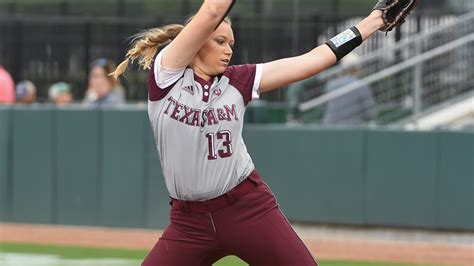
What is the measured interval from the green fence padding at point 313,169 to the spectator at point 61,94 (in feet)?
12.0

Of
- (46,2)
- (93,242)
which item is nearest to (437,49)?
(93,242)

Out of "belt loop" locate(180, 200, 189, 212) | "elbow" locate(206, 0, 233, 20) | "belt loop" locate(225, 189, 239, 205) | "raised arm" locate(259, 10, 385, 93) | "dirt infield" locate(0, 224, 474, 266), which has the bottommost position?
"dirt infield" locate(0, 224, 474, 266)

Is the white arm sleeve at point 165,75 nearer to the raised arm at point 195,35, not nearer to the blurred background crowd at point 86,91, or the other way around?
the raised arm at point 195,35

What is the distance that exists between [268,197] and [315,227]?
691cm

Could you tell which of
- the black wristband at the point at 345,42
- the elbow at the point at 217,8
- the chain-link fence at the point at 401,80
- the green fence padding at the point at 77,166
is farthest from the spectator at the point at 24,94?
the elbow at the point at 217,8

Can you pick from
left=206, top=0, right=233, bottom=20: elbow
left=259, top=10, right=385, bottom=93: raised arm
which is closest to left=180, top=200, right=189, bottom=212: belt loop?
left=259, top=10, right=385, bottom=93: raised arm

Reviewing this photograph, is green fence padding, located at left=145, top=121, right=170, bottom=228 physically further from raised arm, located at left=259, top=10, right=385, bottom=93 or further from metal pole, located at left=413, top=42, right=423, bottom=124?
raised arm, located at left=259, top=10, right=385, bottom=93

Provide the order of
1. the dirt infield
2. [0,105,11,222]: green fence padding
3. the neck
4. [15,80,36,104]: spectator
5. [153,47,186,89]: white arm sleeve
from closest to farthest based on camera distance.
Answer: [153,47,186,89]: white arm sleeve
the neck
the dirt infield
[0,105,11,222]: green fence padding
[15,80,36,104]: spectator

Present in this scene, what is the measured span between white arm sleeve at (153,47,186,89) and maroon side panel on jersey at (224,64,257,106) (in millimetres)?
267

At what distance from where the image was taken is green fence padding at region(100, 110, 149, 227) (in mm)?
13148

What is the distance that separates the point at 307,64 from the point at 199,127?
0.60 metres

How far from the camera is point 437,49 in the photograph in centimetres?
1345

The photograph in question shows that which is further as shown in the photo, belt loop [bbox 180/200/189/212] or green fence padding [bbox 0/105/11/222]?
green fence padding [bbox 0/105/11/222]

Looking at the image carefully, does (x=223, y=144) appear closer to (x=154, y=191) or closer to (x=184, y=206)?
(x=184, y=206)
